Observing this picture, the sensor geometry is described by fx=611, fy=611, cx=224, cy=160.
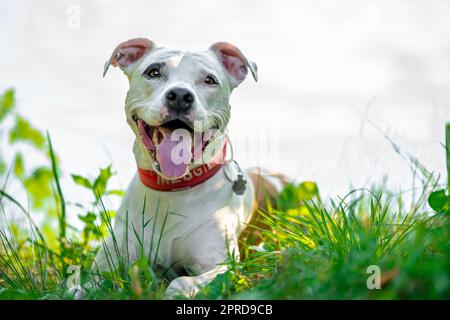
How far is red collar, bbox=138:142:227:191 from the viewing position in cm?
373

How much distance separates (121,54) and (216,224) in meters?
1.29

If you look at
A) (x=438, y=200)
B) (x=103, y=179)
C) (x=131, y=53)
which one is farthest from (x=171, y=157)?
(x=438, y=200)

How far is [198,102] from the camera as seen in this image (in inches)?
136

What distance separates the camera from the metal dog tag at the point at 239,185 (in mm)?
4023

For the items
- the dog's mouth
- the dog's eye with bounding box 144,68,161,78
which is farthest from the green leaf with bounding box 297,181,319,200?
the dog's eye with bounding box 144,68,161,78

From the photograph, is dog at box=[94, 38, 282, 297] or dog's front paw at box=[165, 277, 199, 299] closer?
dog's front paw at box=[165, 277, 199, 299]

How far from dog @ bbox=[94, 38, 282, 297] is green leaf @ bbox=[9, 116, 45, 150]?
4.56 meters

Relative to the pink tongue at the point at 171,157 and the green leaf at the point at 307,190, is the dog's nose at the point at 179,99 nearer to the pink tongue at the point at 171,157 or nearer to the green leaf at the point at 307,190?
the pink tongue at the point at 171,157

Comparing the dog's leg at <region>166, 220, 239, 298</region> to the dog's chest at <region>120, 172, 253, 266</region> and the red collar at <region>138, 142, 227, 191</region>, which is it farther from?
the red collar at <region>138, 142, 227, 191</region>

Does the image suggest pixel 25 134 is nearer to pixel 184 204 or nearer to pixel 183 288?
pixel 184 204

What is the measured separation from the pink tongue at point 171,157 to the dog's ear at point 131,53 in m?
0.74

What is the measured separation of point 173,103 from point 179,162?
13.8 inches
